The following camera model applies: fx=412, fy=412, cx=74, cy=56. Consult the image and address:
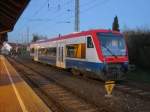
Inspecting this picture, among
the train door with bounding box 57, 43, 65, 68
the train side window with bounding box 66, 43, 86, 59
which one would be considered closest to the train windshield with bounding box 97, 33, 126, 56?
the train side window with bounding box 66, 43, 86, 59

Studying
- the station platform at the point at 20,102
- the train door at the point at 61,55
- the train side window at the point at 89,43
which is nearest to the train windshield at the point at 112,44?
the train side window at the point at 89,43

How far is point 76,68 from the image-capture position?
27828mm

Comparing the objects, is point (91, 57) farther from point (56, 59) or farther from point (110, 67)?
point (56, 59)

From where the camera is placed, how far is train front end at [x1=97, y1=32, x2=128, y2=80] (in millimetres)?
22922

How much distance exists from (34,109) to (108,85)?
4.66 metres

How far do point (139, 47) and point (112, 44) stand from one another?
1159 centimetres

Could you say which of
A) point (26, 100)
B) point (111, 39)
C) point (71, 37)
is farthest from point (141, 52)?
point (26, 100)

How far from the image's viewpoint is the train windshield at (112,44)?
76.8 feet

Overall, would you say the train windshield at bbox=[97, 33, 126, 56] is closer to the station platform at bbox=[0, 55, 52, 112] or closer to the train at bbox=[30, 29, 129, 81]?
the train at bbox=[30, 29, 129, 81]

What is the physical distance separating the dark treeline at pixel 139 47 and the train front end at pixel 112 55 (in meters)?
9.28

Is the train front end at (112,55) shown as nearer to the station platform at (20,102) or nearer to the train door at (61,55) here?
the station platform at (20,102)

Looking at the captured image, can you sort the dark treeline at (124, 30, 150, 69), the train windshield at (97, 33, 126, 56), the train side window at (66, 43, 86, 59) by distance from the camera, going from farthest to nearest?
the dark treeline at (124, 30, 150, 69), the train side window at (66, 43, 86, 59), the train windshield at (97, 33, 126, 56)

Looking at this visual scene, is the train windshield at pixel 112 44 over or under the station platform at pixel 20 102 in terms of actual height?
over

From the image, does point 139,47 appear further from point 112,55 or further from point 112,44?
point 112,55
